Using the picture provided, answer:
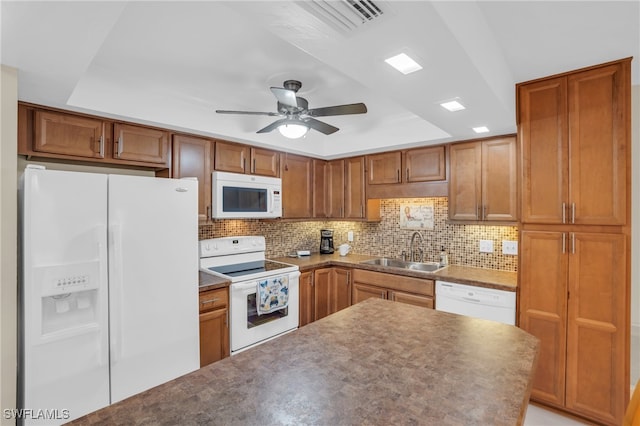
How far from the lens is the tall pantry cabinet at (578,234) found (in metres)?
1.92

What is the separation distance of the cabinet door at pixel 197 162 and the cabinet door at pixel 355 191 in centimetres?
168

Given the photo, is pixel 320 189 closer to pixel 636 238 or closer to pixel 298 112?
pixel 298 112

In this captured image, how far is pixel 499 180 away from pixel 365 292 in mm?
1693

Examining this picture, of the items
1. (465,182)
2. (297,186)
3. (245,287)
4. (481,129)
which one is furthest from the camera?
(297,186)

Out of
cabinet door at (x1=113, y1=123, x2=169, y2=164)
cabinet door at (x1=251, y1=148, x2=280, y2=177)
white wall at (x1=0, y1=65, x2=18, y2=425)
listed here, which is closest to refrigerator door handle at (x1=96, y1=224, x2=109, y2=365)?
white wall at (x1=0, y1=65, x2=18, y2=425)

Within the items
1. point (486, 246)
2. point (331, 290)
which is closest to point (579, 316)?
point (486, 246)

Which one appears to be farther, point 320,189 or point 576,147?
point 320,189

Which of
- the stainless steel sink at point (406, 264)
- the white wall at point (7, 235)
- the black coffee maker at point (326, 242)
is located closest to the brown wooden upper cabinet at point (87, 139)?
the white wall at point (7, 235)

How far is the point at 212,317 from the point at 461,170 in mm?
2612

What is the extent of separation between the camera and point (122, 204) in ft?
6.26

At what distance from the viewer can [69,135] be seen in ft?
6.92

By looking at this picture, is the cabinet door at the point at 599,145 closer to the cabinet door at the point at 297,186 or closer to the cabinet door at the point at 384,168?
the cabinet door at the point at 384,168

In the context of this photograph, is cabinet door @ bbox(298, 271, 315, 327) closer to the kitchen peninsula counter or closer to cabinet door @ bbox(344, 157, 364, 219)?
cabinet door @ bbox(344, 157, 364, 219)

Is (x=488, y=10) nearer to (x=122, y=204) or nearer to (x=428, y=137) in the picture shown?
(x=428, y=137)
